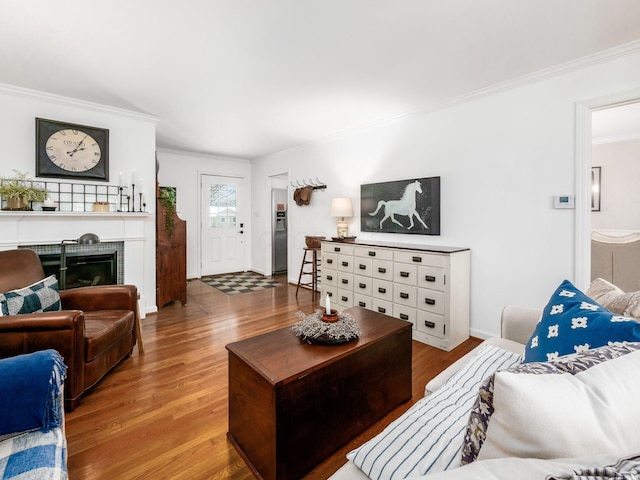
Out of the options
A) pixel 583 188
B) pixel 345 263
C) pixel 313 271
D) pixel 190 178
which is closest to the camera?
pixel 583 188

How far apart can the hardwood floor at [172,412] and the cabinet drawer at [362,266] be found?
925mm

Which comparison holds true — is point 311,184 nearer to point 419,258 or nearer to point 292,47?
point 419,258

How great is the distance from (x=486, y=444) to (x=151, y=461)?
5.28 ft

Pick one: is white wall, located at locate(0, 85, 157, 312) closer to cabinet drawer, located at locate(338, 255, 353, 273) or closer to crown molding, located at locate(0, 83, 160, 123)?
crown molding, located at locate(0, 83, 160, 123)

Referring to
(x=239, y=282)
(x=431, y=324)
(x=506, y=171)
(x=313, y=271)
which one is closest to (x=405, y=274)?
(x=431, y=324)

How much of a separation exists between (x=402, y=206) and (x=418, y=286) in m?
1.06

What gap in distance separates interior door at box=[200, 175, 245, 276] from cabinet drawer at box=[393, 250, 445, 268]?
4.06 meters

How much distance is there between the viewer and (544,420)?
52cm

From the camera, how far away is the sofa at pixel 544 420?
1.63 ft

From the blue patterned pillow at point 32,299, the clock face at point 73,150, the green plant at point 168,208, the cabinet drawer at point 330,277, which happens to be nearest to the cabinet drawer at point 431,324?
the cabinet drawer at point 330,277

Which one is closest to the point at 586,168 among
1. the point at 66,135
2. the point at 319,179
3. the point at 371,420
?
the point at 371,420

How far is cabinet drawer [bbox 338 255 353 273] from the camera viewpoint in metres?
3.70

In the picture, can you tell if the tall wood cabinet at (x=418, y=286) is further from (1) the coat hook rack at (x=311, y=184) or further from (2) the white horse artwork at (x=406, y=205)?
(1) the coat hook rack at (x=311, y=184)

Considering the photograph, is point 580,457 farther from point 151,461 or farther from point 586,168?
point 586,168
